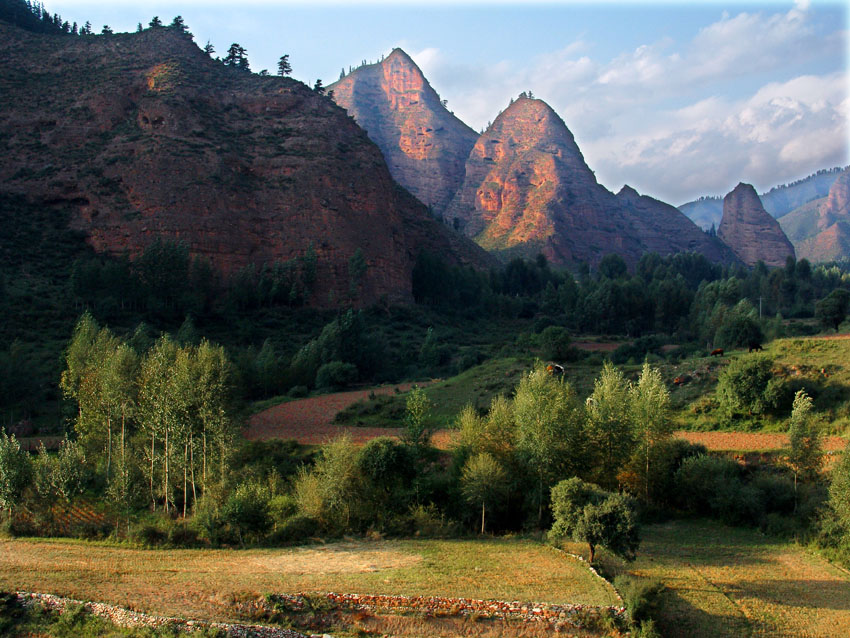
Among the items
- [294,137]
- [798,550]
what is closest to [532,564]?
[798,550]

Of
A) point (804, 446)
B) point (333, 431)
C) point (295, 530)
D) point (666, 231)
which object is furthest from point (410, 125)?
point (295, 530)

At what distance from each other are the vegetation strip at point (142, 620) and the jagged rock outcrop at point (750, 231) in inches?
6766

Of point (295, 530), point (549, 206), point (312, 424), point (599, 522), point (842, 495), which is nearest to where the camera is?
point (599, 522)

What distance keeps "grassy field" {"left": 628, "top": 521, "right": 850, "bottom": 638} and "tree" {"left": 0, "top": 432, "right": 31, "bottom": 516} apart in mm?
20068

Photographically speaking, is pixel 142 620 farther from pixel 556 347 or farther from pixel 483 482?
pixel 556 347

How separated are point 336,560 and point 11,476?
11984 mm

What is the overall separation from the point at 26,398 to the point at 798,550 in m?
37.7

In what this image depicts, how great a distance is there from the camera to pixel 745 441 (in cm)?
2866

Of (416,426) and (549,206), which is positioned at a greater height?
(549,206)

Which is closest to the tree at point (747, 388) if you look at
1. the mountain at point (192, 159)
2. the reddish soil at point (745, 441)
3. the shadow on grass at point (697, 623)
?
the reddish soil at point (745, 441)

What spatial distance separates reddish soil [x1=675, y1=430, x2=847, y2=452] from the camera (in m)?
27.1

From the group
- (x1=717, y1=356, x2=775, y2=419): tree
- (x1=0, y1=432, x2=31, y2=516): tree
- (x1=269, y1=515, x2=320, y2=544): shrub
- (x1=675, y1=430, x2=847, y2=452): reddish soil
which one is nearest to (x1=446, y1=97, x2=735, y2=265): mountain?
(x1=717, y1=356, x2=775, y2=419): tree

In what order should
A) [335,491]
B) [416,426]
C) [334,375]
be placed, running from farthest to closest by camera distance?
[334,375] → [416,426] → [335,491]

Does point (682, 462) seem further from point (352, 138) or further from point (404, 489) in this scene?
point (352, 138)
